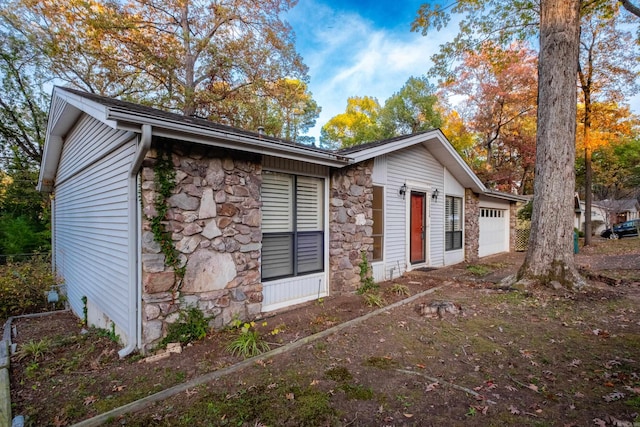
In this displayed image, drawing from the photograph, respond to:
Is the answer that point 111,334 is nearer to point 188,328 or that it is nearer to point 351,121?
point 188,328

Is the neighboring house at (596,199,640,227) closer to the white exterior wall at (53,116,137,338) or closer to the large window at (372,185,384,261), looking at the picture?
the large window at (372,185,384,261)

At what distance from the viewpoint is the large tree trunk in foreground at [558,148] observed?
19.7ft

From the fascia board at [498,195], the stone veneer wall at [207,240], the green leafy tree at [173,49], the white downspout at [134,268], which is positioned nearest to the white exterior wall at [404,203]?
the fascia board at [498,195]

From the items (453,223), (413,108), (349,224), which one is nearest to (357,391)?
(349,224)

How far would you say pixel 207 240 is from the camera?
4.05 m

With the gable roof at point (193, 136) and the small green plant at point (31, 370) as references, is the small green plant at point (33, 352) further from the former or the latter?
the gable roof at point (193, 136)

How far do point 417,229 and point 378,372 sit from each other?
596cm

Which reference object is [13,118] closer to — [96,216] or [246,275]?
[96,216]

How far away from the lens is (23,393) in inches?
123

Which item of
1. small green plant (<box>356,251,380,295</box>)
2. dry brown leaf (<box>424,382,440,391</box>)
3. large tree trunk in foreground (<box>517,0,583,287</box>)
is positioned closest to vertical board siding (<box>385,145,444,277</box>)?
small green plant (<box>356,251,380,295</box>)

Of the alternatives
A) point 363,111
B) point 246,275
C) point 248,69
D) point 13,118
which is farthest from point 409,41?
point 13,118

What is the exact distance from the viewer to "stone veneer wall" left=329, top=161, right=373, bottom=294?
5.86 m

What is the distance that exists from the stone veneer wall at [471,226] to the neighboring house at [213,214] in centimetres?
308

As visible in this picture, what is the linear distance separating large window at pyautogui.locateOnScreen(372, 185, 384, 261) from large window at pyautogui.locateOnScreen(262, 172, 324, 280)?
1.78m
